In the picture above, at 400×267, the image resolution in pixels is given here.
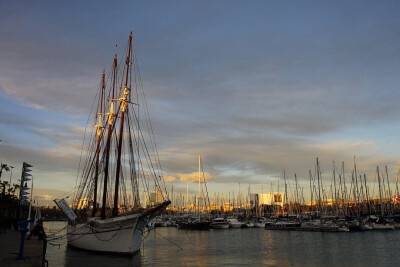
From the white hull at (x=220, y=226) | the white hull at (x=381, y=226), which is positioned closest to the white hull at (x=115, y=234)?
the white hull at (x=220, y=226)

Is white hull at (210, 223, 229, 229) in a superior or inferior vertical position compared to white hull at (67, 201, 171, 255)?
inferior

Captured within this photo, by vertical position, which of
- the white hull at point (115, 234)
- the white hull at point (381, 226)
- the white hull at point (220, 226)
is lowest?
the white hull at point (220, 226)

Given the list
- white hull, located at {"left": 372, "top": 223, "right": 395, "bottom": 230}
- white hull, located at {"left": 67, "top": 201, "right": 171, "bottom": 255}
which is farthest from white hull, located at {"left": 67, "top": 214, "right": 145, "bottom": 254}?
white hull, located at {"left": 372, "top": 223, "right": 395, "bottom": 230}

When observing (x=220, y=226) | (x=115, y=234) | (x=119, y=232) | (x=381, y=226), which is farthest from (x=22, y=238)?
(x=381, y=226)

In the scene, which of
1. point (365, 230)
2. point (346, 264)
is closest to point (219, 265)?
point (346, 264)

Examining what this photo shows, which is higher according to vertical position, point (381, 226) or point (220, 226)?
point (381, 226)

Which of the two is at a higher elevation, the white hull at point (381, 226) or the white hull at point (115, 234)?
the white hull at point (115, 234)

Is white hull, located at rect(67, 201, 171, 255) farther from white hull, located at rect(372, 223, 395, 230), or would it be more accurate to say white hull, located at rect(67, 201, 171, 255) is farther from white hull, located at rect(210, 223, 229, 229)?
white hull, located at rect(372, 223, 395, 230)

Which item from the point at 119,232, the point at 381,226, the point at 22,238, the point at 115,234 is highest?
the point at 22,238

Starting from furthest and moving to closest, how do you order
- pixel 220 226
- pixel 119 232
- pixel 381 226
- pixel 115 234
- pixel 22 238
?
pixel 220 226 → pixel 381 226 → pixel 115 234 → pixel 119 232 → pixel 22 238

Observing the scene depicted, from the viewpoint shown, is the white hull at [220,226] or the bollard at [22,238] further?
the white hull at [220,226]

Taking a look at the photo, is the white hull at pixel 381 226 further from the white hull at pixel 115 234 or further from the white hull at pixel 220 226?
the white hull at pixel 115 234

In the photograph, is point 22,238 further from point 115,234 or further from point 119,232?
point 115,234

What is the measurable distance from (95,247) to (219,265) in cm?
1294
